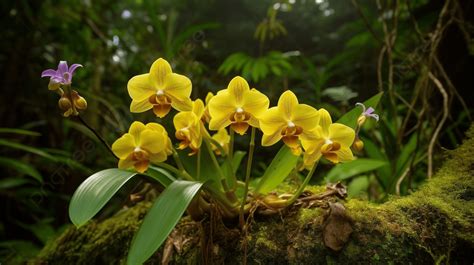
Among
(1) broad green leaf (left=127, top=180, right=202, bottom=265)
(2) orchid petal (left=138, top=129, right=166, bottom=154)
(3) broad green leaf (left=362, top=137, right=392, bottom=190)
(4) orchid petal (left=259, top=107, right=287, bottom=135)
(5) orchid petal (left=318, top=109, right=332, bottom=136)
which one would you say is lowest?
(3) broad green leaf (left=362, top=137, right=392, bottom=190)

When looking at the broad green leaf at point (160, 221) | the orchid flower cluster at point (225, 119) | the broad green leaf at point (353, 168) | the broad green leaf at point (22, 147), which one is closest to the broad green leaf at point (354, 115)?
the orchid flower cluster at point (225, 119)

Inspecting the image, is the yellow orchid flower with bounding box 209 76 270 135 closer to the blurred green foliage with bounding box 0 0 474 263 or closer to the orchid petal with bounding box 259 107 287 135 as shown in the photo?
the orchid petal with bounding box 259 107 287 135

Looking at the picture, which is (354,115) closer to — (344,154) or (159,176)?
(344,154)

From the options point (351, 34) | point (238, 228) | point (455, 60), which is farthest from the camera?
point (351, 34)

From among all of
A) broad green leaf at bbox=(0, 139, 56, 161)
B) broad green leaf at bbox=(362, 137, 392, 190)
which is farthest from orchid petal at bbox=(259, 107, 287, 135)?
broad green leaf at bbox=(0, 139, 56, 161)

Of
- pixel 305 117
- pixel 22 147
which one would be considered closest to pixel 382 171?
pixel 305 117

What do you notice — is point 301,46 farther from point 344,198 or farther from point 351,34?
point 344,198

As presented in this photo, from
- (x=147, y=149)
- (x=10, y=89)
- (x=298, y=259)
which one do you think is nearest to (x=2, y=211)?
(x=10, y=89)

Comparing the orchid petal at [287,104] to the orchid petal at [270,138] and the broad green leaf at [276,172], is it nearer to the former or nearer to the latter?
the orchid petal at [270,138]
